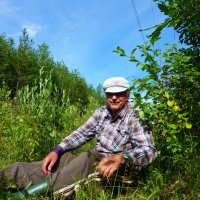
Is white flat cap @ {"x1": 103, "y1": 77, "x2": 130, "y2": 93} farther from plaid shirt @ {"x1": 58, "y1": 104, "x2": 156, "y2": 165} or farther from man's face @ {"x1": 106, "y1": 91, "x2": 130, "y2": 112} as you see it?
plaid shirt @ {"x1": 58, "y1": 104, "x2": 156, "y2": 165}

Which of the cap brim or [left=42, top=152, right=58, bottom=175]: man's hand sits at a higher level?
the cap brim

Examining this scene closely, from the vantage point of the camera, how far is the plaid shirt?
3217mm

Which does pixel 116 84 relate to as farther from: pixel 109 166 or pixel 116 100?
pixel 109 166

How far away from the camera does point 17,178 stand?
3.53m

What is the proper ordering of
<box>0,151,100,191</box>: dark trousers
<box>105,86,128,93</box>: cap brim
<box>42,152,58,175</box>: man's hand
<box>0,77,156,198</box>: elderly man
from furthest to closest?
<box>105,86,128,93</box>: cap brim
<box>42,152,58,175</box>: man's hand
<box>0,151,100,191</box>: dark trousers
<box>0,77,156,198</box>: elderly man

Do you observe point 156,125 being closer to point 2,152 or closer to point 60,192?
point 60,192

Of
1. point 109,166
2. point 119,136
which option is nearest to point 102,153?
point 119,136

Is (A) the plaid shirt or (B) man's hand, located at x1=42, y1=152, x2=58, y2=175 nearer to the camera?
(A) the plaid shirt

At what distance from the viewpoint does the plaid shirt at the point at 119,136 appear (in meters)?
3.22

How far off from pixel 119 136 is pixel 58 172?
70cm

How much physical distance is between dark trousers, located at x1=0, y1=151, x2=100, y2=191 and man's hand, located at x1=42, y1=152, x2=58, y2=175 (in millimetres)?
76

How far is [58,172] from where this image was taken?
132 inches

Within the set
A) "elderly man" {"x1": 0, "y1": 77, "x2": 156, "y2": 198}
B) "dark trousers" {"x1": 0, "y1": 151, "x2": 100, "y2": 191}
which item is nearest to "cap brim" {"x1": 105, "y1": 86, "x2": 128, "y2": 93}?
"elderly man" {"x1": 0, "y1": 77, "x2": 156, "y2": 198}

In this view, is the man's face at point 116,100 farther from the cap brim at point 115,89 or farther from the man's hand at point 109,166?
the man's hand at point 109,166
